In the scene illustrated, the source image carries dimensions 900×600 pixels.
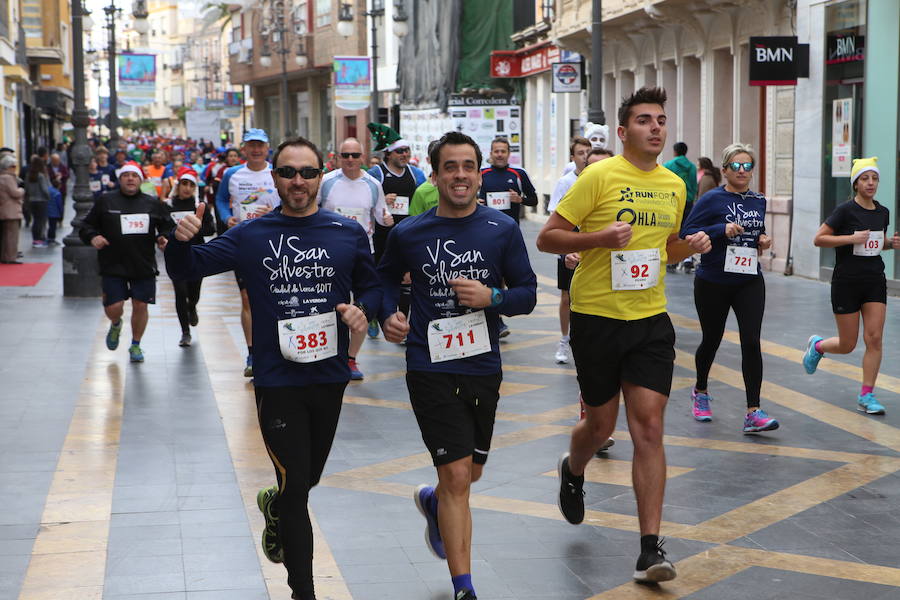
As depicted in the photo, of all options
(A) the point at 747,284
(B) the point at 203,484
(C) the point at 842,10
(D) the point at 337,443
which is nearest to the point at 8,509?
(B) the point at 203,484

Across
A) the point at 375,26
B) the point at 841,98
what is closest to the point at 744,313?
the point at 841,98

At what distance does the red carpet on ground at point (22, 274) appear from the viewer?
18250 mm

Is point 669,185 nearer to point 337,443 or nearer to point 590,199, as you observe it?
point 590,199

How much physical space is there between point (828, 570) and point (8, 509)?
12.7 ft

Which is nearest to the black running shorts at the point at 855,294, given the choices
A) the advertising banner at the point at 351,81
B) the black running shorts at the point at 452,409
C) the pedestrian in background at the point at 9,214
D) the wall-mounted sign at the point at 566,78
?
the black running shorts at the point at 452,409

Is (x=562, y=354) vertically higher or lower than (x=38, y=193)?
lower

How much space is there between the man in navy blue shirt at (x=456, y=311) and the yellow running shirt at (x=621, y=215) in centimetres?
59

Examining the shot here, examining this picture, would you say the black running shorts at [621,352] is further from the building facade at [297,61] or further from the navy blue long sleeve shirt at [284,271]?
the building facade at [297,61]

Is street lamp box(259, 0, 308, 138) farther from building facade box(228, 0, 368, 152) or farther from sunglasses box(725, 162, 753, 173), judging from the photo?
sunglasses box(725, 162, 753, 173)

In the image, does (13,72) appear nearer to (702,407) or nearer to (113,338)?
(113,338)

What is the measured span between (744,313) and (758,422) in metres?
0.68

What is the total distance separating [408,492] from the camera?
6.82 metres

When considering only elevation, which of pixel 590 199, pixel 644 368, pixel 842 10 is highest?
pixel 842 10

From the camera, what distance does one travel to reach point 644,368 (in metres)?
5.61
